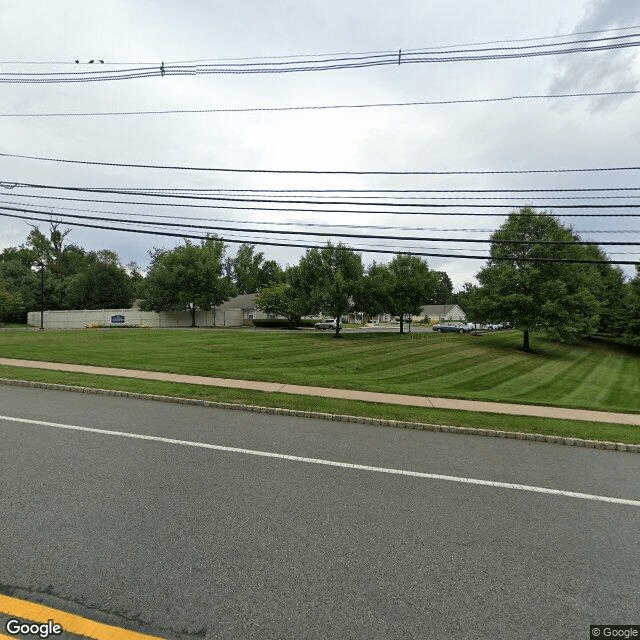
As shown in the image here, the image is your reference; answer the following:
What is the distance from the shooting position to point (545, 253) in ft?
97.0

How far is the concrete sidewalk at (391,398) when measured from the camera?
32.1ft

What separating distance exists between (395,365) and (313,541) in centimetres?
1787

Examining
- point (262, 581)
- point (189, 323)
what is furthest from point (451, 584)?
point (189, 323)

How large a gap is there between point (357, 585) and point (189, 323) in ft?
162

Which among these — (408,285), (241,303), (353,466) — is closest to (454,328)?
(408,285)

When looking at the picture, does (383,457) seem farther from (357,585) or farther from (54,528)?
(54,528)

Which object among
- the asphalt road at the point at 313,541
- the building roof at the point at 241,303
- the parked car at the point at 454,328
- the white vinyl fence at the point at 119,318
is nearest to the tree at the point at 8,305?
the white vinyl fence at the point at 119,318

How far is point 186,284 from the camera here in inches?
1889

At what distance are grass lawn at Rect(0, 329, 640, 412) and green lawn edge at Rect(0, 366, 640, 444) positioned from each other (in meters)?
2.19

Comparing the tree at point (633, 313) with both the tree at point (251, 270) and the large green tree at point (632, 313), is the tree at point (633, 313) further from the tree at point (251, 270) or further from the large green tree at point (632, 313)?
the tree at point (251, 270)

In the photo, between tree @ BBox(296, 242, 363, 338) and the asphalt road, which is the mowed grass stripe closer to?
the asphalt road

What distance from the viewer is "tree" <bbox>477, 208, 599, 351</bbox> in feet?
95.7

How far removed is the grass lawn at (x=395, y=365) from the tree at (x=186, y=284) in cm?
2233

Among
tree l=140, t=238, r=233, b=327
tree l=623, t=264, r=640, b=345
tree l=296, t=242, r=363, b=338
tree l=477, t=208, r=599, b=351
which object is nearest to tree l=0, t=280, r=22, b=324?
tree l=140, t=238, r=233, b=327
